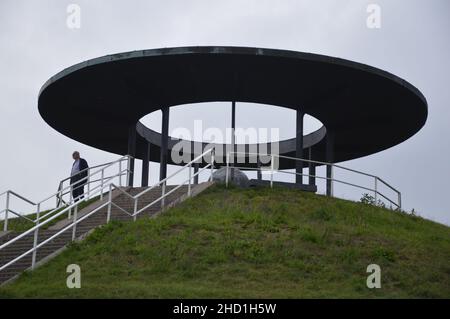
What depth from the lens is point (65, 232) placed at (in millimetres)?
16781

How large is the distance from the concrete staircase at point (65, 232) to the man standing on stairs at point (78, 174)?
1.11 m

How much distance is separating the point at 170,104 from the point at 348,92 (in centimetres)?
607

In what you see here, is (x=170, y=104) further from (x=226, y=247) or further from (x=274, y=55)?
(x=226, y=247)

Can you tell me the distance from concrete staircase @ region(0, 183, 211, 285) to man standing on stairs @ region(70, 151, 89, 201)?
43.6 inches

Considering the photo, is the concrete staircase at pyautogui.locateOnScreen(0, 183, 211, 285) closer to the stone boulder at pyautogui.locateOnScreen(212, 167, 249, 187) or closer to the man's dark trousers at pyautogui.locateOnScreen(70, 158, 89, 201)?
the stone boulder at pyautogui.locateOnScreen(212, 167, 249, 187)

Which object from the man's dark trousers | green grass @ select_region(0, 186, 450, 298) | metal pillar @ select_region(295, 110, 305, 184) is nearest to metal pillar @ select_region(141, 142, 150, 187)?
metal pillar @ select_region(295, 110, 305, 184)

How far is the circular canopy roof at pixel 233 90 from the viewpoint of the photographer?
21.8m

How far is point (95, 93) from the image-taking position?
24.6 metres

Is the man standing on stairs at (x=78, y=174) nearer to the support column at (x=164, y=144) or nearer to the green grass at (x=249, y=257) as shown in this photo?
the support column at (x=164, y=144)

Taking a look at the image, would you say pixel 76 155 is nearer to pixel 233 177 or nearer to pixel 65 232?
pixel 233 177
